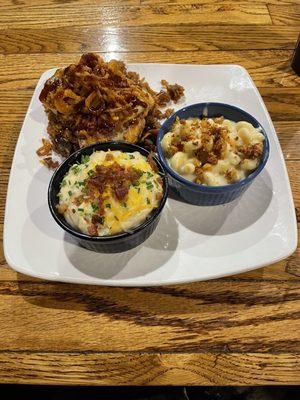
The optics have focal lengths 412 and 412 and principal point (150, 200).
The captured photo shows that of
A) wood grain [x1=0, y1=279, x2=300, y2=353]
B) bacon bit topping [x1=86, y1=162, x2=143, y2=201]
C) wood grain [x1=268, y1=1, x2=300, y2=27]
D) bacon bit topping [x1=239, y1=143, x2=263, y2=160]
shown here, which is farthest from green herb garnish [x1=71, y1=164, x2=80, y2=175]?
wood grain [x1=268, y1=1, x2=300, y2=27]

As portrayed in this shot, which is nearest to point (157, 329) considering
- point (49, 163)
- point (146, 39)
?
point (49, 163)

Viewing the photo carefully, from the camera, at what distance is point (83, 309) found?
1.64m

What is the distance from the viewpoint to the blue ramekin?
167 centimetres

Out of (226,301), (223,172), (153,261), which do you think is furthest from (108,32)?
(226,301)

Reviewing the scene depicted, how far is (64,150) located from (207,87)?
2.79 ft

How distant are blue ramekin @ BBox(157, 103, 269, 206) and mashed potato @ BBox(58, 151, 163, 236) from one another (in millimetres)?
117

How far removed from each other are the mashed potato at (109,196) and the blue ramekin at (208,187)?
0.12 meters

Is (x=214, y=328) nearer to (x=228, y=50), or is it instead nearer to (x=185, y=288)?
(x=185, y=288)

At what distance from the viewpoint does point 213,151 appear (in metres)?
1.69

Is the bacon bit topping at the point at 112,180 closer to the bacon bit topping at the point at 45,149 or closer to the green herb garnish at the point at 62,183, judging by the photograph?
the green herb garnish at the point at 62,183

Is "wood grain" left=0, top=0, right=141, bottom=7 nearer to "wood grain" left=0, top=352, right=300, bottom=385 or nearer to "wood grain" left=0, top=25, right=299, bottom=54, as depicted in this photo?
"wood grain" left=0, top=25, right=299, bottom=54

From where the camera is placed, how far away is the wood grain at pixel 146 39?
2.65m

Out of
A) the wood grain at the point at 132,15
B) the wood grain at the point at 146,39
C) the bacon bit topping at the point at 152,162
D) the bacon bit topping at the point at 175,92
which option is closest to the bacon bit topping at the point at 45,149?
the bacon bit topping at the point at 152,162

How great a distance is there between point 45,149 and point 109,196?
0.68 meters
